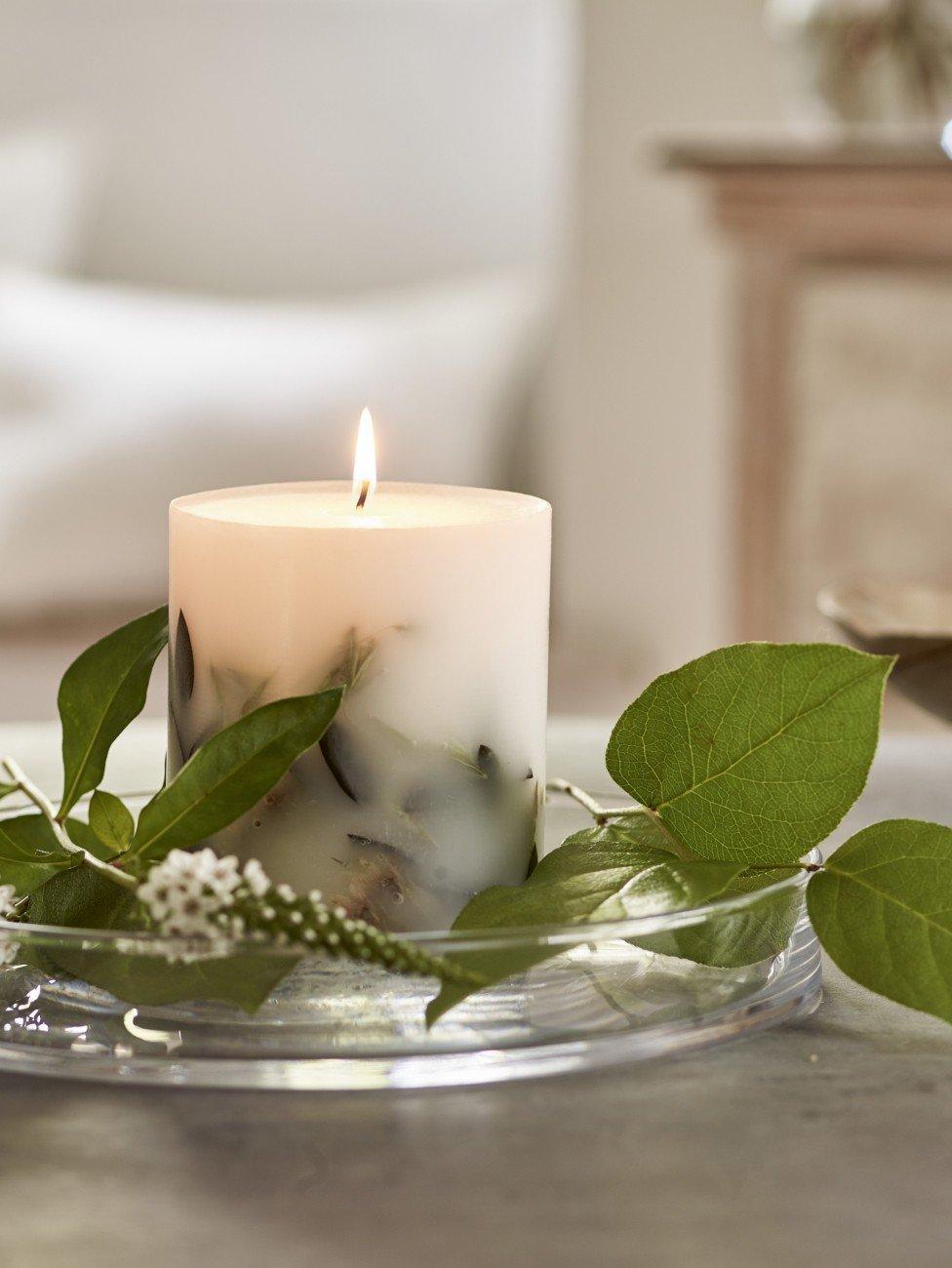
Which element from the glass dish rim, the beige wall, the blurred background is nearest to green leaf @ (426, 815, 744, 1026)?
the glass dish rim

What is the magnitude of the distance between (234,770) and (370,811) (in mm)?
38

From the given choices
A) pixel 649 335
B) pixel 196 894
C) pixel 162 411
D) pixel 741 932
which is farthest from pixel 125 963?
pixel 649 335

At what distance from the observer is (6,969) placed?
40 centimetres

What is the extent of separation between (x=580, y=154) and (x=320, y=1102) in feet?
7.87

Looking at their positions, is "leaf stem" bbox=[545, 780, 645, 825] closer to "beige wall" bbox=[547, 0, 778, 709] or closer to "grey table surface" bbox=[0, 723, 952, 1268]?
"grey table surface" bbox=[0, 723, 952, 1268]

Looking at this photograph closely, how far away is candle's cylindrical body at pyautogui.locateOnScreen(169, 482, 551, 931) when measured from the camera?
1.26ft

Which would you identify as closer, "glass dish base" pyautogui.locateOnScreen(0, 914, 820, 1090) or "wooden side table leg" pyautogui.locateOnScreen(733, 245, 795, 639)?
"glass dish base" pyautogui.locateOnScreen(0, 914, 820, 1090)

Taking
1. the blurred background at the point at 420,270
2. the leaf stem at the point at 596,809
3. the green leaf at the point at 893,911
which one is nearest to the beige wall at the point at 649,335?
the blurred background at the point at 420,270

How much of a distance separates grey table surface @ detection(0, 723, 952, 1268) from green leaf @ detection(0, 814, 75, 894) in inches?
2.5

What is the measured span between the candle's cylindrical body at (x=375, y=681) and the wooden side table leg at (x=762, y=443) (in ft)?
5.24

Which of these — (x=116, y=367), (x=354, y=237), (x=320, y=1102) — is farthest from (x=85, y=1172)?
(x=354, y=237)

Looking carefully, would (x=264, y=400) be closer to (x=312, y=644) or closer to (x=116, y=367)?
(x=116, y=367)

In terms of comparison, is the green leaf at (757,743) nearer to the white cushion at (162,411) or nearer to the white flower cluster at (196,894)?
the white flower cluster at (196,894)

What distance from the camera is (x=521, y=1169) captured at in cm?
31
